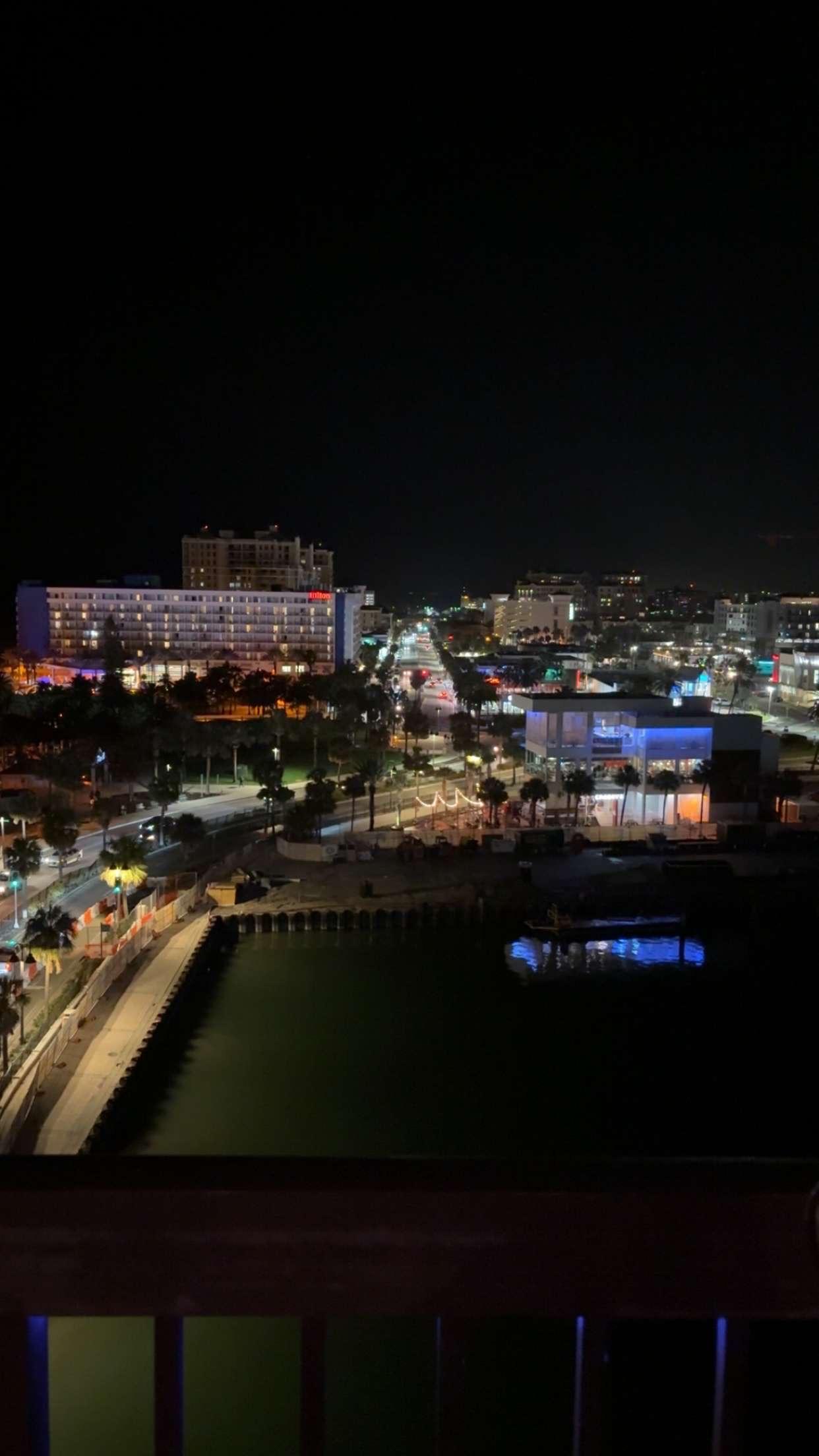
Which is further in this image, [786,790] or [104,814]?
[786,790]

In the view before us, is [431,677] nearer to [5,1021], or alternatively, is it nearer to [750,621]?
[750,621]

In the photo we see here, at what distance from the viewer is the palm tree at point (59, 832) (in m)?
8.11

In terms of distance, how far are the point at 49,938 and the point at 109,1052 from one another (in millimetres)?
782

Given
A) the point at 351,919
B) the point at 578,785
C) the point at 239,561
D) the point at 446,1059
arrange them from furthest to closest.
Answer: the point at 239,561
the point at 578,785
the point at 351,919
the point at 446,1059

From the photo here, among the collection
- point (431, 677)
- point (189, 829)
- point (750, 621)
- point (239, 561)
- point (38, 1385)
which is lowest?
point (189, 829)

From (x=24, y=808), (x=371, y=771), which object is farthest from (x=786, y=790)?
(x=24, y=808)

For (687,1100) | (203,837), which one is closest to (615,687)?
(203,837)

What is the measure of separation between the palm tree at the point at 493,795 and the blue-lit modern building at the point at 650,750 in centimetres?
96

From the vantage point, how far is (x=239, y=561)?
30359mm

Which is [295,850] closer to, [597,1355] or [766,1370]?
[766,1370]

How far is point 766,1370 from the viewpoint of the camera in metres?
3.84

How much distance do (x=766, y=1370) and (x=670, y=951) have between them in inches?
205

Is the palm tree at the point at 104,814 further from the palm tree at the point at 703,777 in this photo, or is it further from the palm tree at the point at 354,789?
the palm tree at the point at 703,777

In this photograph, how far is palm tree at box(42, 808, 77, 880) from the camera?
8109 mm
